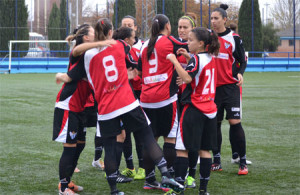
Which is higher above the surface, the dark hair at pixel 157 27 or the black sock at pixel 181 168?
the dark hair at pixel 157 27

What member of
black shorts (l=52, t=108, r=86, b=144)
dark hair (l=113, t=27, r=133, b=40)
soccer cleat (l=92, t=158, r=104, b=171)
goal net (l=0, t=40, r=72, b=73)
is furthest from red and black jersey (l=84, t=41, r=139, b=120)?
goal net (l=0, t=40, r=72, b=73)

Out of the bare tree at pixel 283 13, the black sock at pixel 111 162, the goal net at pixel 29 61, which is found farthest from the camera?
the bare tree at pixel 283 13

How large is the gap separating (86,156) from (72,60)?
2.59 metres

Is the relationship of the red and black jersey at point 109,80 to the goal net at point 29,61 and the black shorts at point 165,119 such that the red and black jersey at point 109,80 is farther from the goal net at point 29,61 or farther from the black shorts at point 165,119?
the goal net at point 29,61

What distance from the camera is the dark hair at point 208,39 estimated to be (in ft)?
15.7

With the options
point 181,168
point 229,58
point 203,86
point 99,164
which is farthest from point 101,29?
point 99,164

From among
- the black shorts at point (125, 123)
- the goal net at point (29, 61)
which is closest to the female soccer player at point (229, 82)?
the black shorts at point (125, 123)

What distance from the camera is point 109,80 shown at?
Answer: 4516mm

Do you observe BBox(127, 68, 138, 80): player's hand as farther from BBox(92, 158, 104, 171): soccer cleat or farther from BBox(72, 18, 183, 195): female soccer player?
BBox(92, 158, 104, 171): soccer cleat

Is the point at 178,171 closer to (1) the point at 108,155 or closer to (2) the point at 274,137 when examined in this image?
(1) the point at 108,155

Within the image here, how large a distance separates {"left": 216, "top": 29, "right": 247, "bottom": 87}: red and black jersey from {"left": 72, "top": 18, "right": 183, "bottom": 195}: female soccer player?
168 centimetres

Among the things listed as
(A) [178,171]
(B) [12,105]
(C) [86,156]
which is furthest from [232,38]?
(B) [12,105]

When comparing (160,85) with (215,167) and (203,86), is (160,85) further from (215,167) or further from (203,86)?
(215,167)

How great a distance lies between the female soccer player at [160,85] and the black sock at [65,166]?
0.84 metres
